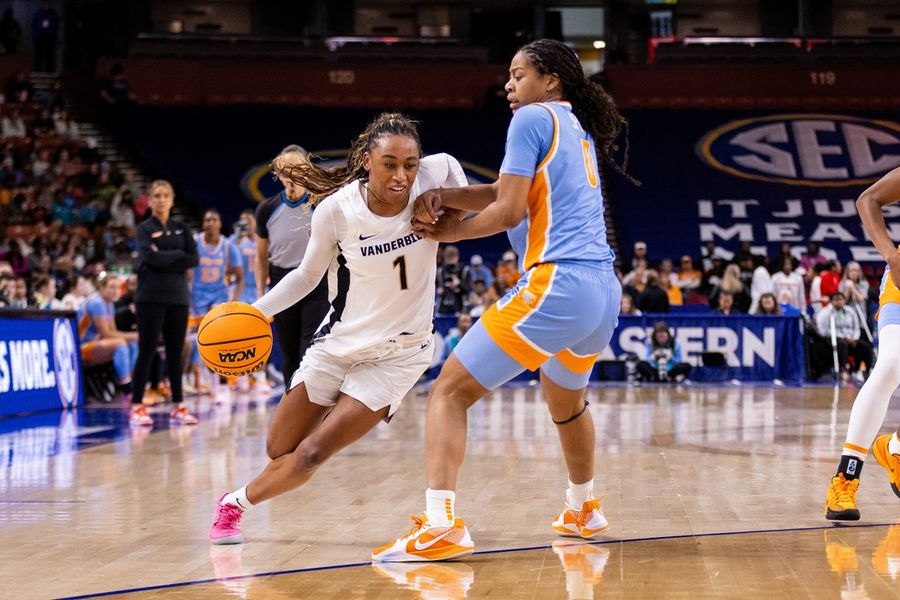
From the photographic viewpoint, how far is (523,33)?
31.0m

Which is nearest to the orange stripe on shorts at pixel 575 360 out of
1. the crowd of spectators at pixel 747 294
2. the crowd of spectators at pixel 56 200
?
the crowd of spectators at pixel 747 294

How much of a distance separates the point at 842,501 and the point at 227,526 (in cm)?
253

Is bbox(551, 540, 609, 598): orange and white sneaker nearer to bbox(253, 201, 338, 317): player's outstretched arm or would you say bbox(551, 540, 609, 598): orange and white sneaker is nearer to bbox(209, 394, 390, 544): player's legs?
bbox(209, 394, 390, 544): player's legs

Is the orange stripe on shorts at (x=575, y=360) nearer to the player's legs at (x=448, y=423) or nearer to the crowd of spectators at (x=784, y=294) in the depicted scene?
the player's legs at (x=448, y=423)

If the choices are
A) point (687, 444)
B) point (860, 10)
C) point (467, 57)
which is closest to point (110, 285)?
point (687, 444)

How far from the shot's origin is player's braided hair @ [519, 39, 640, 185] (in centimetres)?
440

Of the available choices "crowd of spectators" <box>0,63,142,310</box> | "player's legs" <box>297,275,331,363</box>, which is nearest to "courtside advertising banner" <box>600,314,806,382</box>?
"crowd of spectators" <box>0,63,142,310</box>

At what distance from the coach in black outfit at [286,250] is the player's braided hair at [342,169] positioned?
2093 millimetres

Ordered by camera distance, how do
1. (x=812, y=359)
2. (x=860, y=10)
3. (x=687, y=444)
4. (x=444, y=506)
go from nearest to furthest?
1. (x=444, y=506)
2. (x=687, y=444)
3. (x=812, y=359)
4. (x=860, y=10)

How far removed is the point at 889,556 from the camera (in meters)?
4.17

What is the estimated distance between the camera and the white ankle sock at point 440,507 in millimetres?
4168

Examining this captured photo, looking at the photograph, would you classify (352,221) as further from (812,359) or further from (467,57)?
(467,57)

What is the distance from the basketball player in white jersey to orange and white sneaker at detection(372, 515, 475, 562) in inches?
18.0

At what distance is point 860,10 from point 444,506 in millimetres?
28271
